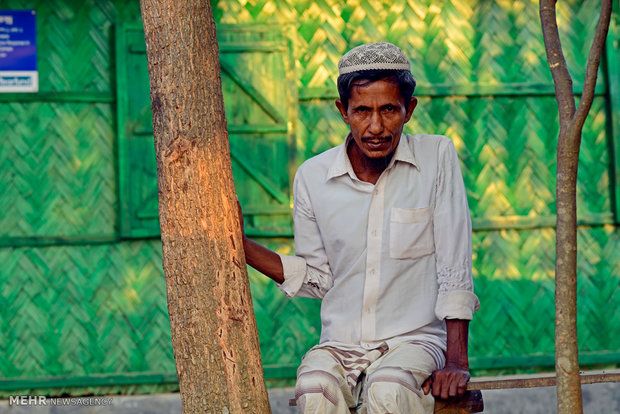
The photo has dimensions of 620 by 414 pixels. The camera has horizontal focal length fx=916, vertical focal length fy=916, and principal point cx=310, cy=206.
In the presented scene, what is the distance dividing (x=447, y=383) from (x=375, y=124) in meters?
0.98

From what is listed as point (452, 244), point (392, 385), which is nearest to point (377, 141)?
point (452, 244)

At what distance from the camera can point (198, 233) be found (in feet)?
10.1

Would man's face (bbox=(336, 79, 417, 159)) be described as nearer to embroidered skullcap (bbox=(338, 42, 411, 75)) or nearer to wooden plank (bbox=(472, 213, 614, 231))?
embroidered skullcap (bbox=(338, 42, 411, 75))

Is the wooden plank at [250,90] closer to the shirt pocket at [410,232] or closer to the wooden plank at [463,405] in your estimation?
the shirt pocket at [410,232]

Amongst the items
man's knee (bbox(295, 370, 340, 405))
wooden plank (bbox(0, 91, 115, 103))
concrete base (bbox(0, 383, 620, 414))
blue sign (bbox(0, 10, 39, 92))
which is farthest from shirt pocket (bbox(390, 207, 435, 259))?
blue sign (bbox(0, 10, 39, 92))

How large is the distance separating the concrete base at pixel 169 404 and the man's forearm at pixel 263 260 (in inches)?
91.3

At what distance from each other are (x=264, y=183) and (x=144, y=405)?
1.59 m

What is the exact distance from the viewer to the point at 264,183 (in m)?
5.82

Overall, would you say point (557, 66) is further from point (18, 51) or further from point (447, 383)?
point (18, 51)

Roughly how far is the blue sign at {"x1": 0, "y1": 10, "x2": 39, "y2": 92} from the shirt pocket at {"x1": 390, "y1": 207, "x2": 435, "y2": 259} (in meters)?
3.19

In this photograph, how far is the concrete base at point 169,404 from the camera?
575 centimetres

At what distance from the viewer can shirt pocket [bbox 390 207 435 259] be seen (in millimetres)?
3502

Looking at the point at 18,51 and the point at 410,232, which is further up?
the point at 18,51

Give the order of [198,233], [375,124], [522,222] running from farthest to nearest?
1. [522,222]
2. [375,124]
3. [198,233]
